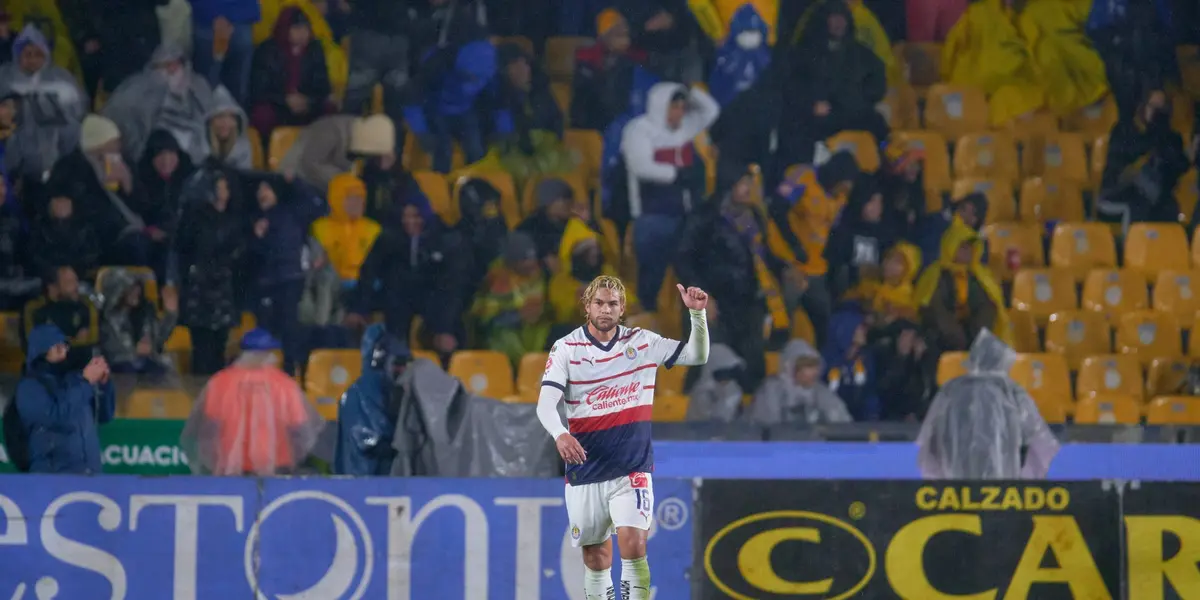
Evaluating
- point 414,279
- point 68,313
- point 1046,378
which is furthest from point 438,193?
point 1046,378

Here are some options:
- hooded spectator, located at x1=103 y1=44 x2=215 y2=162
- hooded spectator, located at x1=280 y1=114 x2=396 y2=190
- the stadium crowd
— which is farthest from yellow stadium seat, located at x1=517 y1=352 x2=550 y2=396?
hooded spectator, located at x1=103 y1=44 x2=215 y2=162

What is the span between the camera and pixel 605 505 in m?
6.09

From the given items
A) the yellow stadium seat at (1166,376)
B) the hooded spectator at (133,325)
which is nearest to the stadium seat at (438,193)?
the hooded spectator at (133,325)

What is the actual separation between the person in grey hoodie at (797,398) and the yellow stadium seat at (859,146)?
5.77ft

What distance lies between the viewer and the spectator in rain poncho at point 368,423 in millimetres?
9562

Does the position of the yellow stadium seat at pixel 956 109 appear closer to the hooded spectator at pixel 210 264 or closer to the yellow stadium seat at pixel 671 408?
the yellow stadium seat at pixel 671 408

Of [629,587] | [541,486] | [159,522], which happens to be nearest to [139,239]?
[159,522]

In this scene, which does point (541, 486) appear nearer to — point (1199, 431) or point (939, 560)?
point (939, 560)

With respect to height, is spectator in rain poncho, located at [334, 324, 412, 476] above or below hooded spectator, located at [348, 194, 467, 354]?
below

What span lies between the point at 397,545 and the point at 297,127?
5220mm

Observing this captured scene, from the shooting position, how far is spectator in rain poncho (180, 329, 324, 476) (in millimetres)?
9617

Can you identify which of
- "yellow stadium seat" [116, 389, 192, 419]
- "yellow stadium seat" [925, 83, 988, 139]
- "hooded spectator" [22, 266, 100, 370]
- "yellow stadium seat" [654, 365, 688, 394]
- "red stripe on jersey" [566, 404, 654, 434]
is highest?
"yellow stadium seat" [925, 83, 988, 139]

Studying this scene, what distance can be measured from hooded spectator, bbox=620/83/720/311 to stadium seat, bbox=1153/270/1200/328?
3.46 m

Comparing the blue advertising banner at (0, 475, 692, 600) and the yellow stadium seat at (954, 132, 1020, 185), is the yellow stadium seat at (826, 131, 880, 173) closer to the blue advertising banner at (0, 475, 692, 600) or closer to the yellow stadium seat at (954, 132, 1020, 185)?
the yellow stadium seat at (954, 132, 1020, 185)
